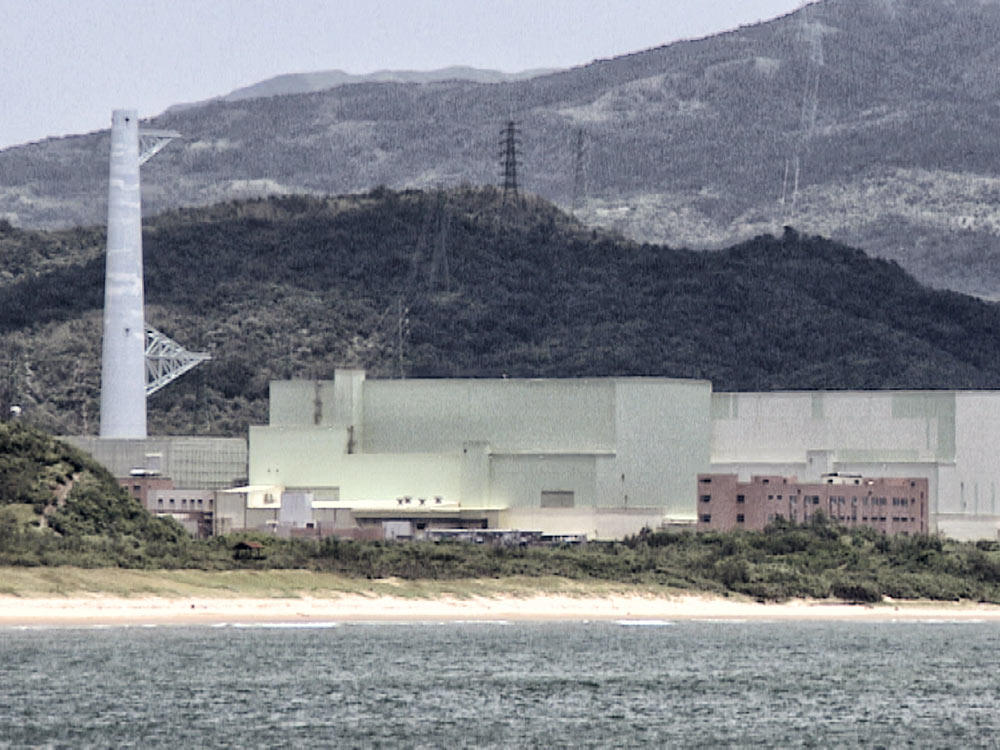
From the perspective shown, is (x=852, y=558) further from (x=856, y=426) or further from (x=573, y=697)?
(x=573, y=697)

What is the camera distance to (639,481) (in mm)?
137500

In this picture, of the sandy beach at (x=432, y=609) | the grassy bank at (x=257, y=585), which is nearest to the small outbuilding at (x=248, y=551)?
the grassy bank at (x=257, y=585)

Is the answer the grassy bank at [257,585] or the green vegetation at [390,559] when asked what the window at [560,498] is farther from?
the grassy bank at [257,585]

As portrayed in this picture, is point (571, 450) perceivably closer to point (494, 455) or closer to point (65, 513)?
point (494, 455)

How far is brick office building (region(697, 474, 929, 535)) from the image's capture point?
449 ft

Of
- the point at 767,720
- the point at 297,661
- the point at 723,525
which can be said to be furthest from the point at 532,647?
the point at 723,525

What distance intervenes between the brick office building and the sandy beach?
2223 centimetres

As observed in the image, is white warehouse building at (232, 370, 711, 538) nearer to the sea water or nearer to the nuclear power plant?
the nuclear power plant

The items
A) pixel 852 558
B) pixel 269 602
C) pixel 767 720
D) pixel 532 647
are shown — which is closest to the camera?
pixel 767 720

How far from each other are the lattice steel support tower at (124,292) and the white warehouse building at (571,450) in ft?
24.0

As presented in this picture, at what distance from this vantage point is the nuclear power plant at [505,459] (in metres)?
134

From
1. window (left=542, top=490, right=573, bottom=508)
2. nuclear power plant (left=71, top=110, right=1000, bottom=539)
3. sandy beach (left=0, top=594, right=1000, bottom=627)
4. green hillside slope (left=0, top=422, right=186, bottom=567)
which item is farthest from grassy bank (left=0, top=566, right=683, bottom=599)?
window (left=542, top=490, right=573, bottom=508)

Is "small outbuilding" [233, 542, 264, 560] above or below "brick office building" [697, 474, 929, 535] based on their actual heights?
below

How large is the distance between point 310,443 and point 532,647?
49768 millimetres
